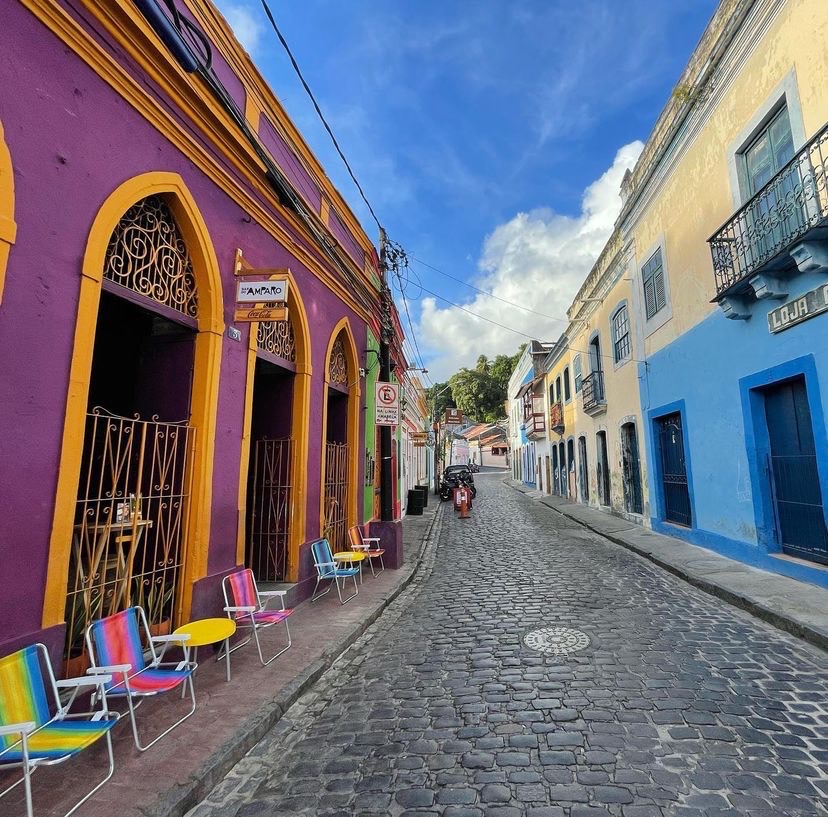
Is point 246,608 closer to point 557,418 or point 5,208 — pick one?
point 5,208

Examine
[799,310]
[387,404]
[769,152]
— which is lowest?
[387,404]

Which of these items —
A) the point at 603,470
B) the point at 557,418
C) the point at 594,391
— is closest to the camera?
the point at 594,391

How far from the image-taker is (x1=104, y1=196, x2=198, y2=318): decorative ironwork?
154 inches

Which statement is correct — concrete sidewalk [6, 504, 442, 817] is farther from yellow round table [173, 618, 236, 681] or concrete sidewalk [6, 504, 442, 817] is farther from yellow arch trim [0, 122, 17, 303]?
yellow arch trim [0, 122, 17, 303]

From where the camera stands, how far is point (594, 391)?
15.6 m

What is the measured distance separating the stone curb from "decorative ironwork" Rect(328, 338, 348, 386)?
168 inches

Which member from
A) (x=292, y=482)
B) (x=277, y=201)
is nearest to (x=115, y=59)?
(x=277, y=201)

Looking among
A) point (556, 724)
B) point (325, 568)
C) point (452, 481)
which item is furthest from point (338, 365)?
point (452, 481)

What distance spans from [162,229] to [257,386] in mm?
2731

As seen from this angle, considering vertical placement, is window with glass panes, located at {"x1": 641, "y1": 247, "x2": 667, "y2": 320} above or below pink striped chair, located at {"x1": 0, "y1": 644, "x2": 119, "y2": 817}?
above

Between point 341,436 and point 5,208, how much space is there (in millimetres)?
6178

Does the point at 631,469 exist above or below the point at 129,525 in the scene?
above

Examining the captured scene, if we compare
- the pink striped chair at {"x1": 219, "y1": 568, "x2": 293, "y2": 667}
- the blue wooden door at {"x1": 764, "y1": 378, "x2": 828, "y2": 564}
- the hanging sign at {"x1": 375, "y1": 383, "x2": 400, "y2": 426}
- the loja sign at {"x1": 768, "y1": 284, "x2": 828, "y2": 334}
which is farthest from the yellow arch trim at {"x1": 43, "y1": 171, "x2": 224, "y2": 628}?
the blue wooden door at {"x1": 764, "y1": 378, "x2": 828, "y2": 564}

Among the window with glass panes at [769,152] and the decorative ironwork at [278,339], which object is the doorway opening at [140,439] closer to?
the decorative ironwork at [278,339]
